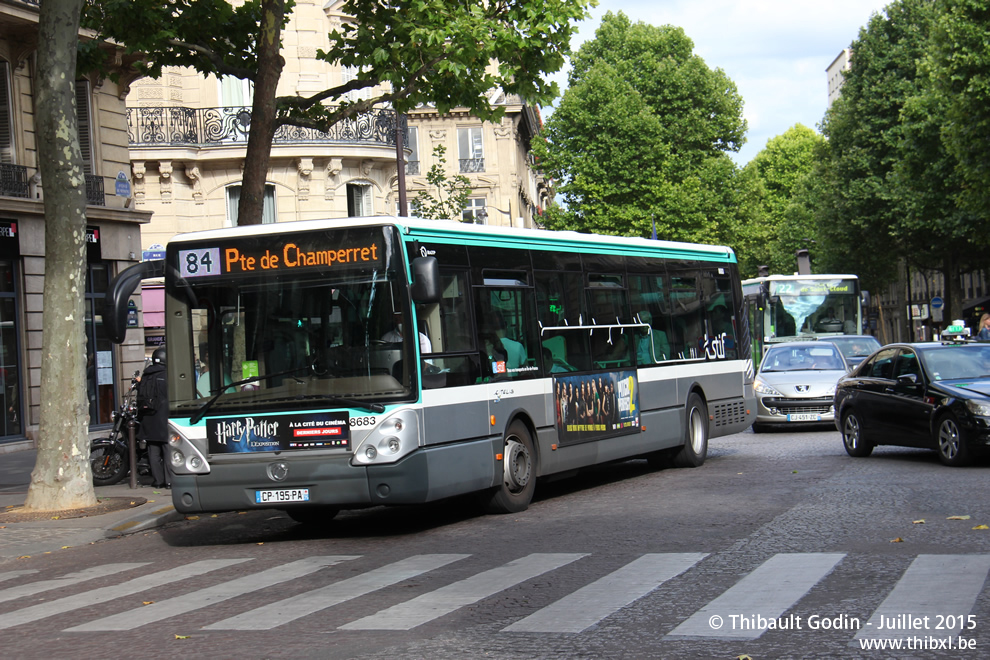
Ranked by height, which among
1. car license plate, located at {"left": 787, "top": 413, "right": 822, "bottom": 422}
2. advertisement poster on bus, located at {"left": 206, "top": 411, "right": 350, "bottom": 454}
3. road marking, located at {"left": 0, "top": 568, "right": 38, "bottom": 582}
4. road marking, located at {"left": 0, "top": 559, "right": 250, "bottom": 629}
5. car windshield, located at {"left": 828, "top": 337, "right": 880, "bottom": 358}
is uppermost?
car windshield, located at {"left": 828, "top": 337, "right": 880, "bottom": 358}

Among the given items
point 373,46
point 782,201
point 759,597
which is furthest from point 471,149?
point 759,597

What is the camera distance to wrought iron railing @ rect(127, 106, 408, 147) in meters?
36.1

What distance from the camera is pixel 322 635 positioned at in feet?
22.3

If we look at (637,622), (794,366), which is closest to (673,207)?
(794,366)

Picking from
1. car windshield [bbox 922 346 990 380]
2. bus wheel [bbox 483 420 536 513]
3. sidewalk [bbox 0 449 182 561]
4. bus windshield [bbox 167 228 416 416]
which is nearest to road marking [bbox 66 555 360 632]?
bus windshield [bbox 167 228 416 416]

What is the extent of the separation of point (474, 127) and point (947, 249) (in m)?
21.3

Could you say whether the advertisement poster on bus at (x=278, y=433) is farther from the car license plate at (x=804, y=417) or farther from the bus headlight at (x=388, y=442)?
the car license plate at (x=804, y=417)

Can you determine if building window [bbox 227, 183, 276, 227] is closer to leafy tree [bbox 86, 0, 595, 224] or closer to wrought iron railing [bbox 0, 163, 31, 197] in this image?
wrought iron railing [bbox 0, 163, 31, 197]

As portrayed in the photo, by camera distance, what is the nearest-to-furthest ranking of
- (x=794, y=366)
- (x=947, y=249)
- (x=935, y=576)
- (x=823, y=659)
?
(x=823, y=659)
(x=935, y=576)
(x=794, y=366)
(x=947, y=249)

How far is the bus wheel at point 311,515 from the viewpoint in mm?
12531

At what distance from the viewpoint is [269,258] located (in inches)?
432

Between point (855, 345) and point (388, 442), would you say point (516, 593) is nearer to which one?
point (388, 442)

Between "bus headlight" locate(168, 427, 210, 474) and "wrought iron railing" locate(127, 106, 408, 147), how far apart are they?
25399mm

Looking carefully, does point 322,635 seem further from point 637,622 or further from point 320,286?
point 320,286
